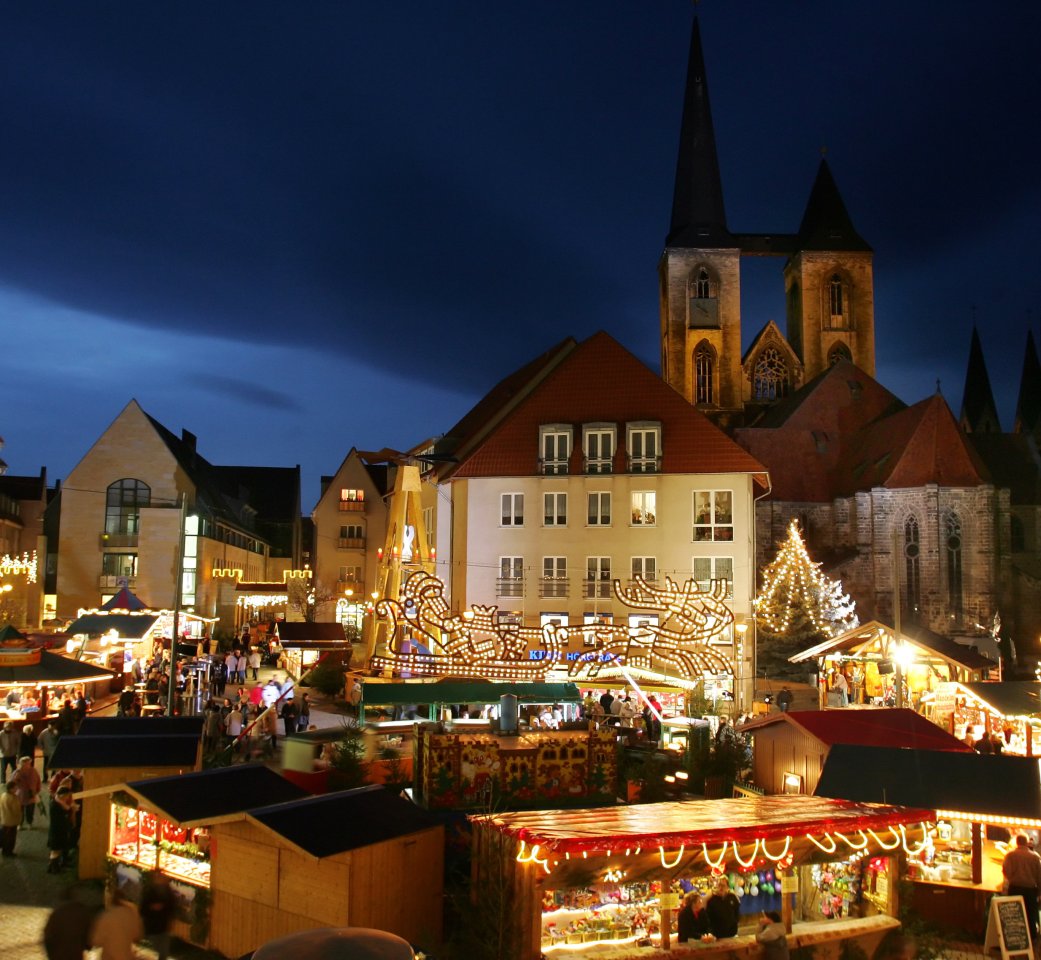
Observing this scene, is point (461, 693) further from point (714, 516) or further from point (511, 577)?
point (714, 516)

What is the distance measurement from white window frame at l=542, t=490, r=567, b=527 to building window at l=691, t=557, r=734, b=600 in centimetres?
469

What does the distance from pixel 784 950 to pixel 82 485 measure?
156ft

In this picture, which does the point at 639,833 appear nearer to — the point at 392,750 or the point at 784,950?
the point at 784,950

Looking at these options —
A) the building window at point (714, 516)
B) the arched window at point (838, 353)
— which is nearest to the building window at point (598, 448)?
the building window at point (714, 516)

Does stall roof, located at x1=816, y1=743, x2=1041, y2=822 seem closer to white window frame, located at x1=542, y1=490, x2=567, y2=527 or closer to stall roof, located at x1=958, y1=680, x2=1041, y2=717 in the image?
stall roof, located at x1=958, y1=680, x2=1041, y2=717

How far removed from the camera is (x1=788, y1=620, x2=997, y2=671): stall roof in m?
25.3

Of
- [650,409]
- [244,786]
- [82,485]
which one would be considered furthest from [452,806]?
[82,485]

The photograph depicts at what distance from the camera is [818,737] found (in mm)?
16891

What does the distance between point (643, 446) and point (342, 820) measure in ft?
82.1

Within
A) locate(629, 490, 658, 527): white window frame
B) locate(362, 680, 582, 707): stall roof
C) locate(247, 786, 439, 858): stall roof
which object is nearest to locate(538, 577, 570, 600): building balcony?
locate(629, 490, 658, 527): white window frame

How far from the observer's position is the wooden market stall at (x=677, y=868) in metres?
9.82

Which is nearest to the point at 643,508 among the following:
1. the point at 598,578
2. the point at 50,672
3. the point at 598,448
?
the point at 598,448

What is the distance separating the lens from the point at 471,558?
3525cm

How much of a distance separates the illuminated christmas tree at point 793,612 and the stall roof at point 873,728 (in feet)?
77.8
